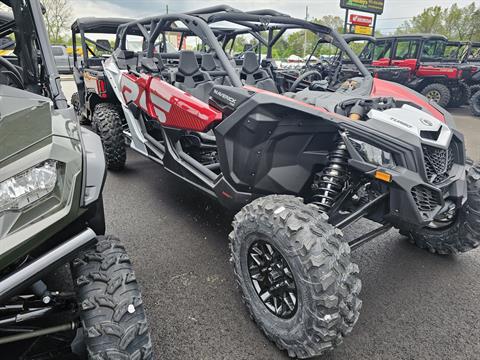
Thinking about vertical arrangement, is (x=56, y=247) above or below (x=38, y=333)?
above

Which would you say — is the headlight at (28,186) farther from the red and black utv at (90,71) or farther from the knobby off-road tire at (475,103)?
the knobby off-road tire at (475,103)

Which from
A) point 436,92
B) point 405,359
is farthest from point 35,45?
point 436,92

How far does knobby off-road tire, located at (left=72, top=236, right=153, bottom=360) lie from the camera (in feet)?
4.80

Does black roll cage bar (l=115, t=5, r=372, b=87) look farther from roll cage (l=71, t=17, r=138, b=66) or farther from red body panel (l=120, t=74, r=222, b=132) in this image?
roll cage (l=71, t=17, r=138, b=66)

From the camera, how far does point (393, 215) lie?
2.15m

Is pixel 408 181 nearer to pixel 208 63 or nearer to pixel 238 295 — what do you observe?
pixel 238 295

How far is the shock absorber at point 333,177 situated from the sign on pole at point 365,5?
18.8 m

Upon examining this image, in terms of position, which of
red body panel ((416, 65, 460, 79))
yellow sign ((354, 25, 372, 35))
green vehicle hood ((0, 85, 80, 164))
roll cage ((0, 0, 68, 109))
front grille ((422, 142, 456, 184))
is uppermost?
roll cage ((0, 0, 68, 109))

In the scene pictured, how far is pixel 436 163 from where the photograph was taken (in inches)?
88.3

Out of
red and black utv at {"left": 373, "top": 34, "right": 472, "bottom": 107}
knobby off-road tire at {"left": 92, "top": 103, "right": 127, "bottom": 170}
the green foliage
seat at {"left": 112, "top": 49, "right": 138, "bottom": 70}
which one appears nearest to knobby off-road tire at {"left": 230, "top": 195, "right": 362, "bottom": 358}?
knobby off-road tire at {"left": 92, "top": 103, "right": 127, "bottom": 170}

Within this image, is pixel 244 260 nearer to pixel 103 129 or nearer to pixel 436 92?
pixel 103 129

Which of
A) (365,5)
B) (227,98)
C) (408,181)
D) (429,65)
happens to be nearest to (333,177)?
(408,181)

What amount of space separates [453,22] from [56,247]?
1544 inches

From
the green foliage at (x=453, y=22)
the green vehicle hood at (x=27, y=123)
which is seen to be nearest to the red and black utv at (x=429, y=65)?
the green vehicle hood at (x=27, y=123)
